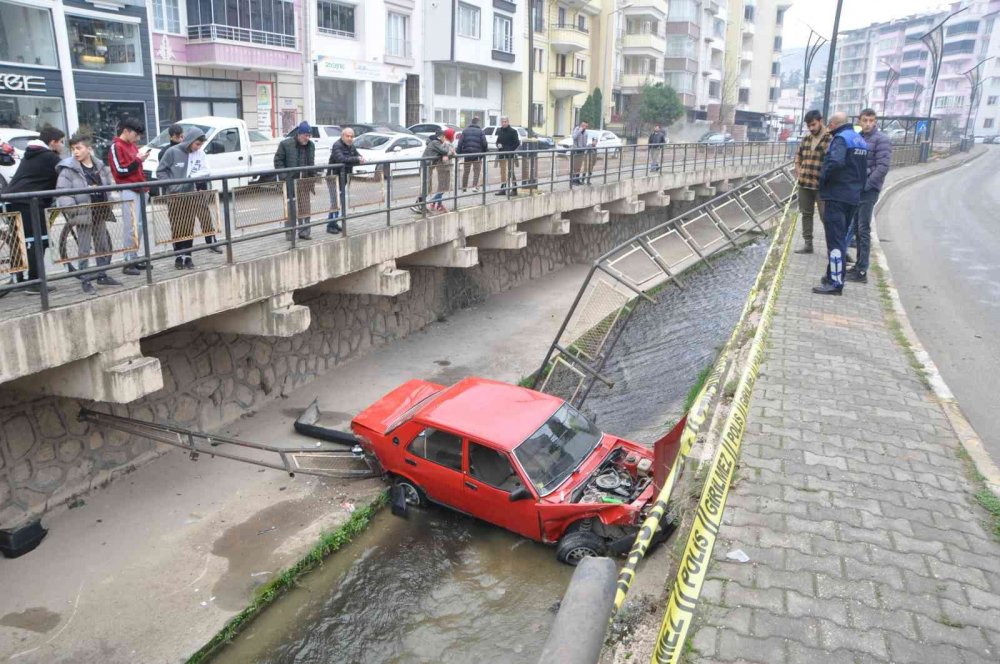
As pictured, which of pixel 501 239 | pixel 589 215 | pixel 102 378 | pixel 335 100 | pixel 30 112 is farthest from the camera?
pixel 335 100

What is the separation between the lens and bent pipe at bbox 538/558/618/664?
241 centimetres

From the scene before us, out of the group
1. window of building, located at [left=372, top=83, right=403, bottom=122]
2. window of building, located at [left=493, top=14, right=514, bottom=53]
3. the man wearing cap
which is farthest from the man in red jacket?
window of building, located at [left=493, top=14, right=514, bottom=53]

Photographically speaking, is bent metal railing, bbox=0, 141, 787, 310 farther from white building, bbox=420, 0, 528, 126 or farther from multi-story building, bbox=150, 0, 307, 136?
white building, bbox=420, 0, 528, 126

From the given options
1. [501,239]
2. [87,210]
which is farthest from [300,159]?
[501,239]

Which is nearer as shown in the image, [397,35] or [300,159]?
[300,159]

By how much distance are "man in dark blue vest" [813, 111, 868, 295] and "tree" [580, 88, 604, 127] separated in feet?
151

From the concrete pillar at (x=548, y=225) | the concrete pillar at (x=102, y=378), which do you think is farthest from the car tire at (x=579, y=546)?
the concrete pillar at (x=548, y=225)

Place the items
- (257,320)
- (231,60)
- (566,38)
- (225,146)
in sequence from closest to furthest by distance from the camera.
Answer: (257,320), (225,146), (231,60), (566,38)

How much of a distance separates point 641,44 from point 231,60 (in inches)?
1609

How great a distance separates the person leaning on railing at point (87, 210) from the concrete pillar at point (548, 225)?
11767 millimetres

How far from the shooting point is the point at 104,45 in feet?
81.7

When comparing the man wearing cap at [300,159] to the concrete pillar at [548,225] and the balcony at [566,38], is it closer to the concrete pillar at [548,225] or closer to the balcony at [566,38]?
the concrete pillar at [548,225]

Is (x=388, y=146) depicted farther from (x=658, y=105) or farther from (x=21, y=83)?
(x=658, y=105)

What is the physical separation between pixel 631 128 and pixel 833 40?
123ft
